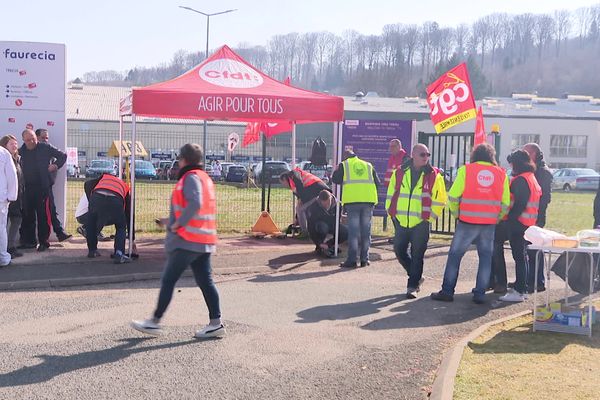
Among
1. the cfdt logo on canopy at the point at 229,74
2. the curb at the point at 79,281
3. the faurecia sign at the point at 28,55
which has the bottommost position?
the curb at the point at 79,281

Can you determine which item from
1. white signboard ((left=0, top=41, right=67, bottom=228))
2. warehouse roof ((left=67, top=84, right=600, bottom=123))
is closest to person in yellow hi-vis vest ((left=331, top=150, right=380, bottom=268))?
white signboard ((left=0, top=41, right=67, bottom=228))

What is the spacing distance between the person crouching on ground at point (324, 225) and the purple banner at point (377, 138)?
265 centimetres

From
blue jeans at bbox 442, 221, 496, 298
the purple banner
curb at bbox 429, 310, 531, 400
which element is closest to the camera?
curb at bbox 429, 310, 531, 400

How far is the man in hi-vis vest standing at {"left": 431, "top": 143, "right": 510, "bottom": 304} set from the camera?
26.7ft

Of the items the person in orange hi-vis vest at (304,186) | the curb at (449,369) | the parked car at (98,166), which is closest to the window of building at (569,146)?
the parked car at (98,166)

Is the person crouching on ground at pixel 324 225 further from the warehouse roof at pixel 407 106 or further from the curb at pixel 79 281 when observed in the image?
the warehouse roof at pixel 407 106

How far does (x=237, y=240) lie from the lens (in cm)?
1338

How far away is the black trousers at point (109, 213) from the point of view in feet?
33.4

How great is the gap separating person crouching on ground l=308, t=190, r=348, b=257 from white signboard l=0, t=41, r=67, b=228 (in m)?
4.56

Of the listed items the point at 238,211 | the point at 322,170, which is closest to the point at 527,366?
the point at 238,211

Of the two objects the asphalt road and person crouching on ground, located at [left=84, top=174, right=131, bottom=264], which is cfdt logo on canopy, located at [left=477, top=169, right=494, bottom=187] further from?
person crouching on ground, located at [left=84, top=174, right=131, bottom=264]

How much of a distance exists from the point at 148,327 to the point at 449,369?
112 inches

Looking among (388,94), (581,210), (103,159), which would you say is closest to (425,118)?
(103,159)

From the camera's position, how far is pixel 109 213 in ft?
33.5
